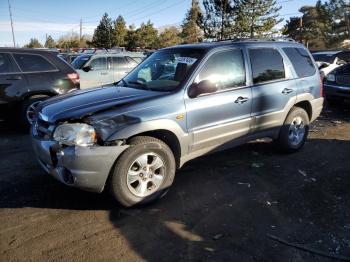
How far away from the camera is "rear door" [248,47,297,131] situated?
557cm

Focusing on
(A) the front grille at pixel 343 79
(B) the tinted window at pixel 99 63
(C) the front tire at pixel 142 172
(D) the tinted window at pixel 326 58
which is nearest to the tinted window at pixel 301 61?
(C) the front tire at pixel 142 172

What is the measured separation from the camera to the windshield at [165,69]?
4.92 m

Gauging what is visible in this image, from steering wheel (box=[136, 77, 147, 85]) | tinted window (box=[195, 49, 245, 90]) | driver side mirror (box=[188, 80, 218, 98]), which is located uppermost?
tinted window (box=[195, 49, 245, 90])

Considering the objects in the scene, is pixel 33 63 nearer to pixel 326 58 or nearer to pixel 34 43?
pixel 326 58

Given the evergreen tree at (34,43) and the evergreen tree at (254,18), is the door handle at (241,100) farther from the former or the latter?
the evergreen tree at (34,43)

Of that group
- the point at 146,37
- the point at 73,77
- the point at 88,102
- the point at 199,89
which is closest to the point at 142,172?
the point at 88,102

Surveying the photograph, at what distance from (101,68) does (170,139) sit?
29.0 ft

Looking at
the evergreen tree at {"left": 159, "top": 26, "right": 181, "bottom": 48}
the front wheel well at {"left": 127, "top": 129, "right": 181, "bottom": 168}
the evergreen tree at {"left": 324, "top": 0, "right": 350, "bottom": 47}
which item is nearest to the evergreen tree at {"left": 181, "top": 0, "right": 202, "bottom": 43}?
the evergreen tree at {"left": 159, "top": 26, "right": 181, "bottom": 48}

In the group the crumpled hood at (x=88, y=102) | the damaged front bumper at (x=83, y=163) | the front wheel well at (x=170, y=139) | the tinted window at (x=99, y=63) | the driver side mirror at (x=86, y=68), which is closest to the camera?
the damaged front bumper at (x=83, y=163)

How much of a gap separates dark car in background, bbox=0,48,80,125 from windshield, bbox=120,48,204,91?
118 inches

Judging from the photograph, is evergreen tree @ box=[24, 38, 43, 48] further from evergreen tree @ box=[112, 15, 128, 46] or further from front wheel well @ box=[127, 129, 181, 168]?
front wheel well @ box=[127, 129, 181, 168]

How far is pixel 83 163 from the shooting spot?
13.0ft

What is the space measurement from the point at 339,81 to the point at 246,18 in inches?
1276

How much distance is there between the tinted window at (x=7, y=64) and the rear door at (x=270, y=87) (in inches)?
192
